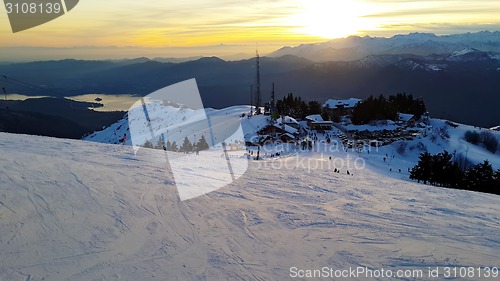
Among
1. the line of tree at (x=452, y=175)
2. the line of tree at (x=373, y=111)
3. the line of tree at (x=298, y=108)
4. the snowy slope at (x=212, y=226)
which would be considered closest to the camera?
the snowy slope at (x=212, y=226)

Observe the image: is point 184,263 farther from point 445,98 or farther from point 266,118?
point 445,98

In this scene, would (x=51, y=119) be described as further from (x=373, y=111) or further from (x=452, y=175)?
(x=452, y=175)

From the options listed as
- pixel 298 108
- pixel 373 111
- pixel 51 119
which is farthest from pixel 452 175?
pixel 51 119

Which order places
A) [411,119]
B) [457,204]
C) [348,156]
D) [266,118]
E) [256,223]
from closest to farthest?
1. [256,223]
2. [457,204]
3. [348,156]
4. [266,118]
5. [411,119]

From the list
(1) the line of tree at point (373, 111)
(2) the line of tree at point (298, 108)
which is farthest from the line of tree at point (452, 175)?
(2) the line of tree at point (298, 108)

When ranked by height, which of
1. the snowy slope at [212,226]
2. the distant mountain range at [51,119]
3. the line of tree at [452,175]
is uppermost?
the snowy slope at [212,226]

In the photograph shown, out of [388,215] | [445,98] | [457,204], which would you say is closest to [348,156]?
[457,204]

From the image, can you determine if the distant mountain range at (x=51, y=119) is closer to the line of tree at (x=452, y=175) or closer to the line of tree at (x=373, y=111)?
the line of tree at (x=373, y=111)
